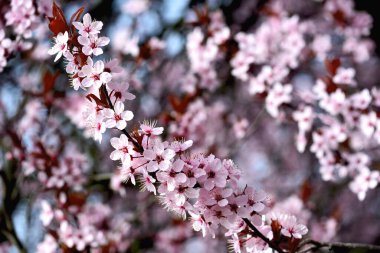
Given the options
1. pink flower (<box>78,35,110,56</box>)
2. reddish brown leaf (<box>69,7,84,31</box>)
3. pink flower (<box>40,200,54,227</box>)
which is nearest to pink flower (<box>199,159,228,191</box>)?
pink flower (<box>78,35,110,56</box>)

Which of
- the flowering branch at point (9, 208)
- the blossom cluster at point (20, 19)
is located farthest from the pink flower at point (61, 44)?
the flowering branch at point (9, 208)

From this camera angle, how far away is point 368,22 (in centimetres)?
589

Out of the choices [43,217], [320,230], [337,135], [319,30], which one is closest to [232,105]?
[319,30]

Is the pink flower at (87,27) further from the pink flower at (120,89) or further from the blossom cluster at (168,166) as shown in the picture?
the pink flower at (120,89)

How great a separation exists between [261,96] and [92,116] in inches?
109

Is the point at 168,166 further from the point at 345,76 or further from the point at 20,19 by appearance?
the point at 345,76

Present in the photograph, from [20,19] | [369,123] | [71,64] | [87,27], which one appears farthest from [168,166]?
[369,123]

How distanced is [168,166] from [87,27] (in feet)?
2.65

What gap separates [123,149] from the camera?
246cm

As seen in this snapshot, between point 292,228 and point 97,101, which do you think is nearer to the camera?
point 97,101

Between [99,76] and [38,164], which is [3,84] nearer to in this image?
[38,164]

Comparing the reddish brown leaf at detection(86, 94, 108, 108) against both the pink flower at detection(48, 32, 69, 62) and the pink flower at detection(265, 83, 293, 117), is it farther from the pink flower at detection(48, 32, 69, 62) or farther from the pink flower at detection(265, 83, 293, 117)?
the pink flower at detection(265, 83, 293, 117)

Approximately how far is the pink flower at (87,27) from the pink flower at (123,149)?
1.77 ft

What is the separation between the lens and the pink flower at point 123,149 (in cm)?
244
